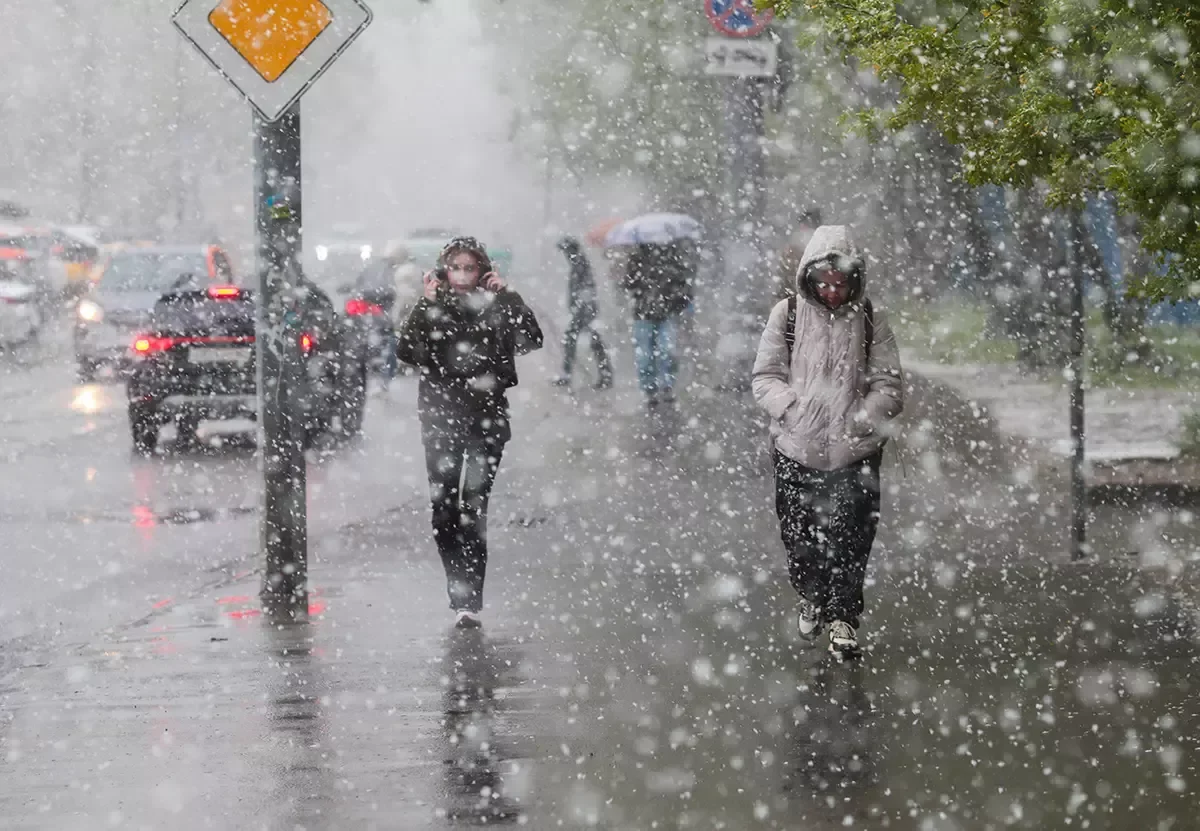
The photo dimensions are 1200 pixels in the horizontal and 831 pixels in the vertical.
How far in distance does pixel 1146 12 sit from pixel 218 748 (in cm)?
414

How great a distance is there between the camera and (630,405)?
795 inches

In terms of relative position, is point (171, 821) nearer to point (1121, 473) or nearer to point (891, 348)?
point (891, 348)

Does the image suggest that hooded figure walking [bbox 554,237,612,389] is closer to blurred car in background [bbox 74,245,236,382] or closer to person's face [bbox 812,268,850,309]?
blurred car in background [bbox 74,245,236,382]

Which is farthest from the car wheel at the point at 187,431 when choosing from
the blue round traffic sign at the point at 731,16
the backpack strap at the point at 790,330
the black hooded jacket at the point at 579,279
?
the backpack strap at the point at 790,330

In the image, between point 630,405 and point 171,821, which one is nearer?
point 171,821

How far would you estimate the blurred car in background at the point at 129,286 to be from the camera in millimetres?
20438

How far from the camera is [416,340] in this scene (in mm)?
8734

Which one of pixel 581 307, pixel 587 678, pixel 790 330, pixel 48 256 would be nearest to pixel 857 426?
pixel 790 330

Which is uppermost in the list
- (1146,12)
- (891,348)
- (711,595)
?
(1146,12)

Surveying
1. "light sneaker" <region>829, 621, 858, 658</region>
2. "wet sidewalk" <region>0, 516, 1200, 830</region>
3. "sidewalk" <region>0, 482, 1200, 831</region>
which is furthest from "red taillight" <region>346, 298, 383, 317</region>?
"light sneaker" <region>829, 621, 858, 658</region>

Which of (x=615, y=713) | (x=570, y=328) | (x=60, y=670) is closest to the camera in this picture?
(x=615, y=713)

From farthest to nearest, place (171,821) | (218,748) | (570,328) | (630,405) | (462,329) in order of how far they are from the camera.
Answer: (570,328)
(630,405)
(462,329)
(218,748)
(171,821)

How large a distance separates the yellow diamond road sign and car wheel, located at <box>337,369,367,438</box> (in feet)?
29.8

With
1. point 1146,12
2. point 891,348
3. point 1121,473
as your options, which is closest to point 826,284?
point 891,348
